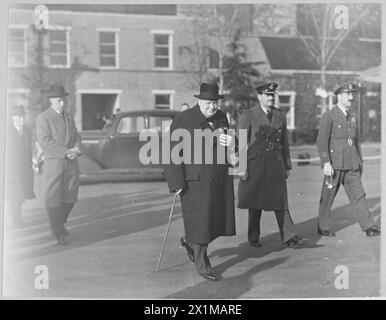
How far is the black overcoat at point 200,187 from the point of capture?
5887 mm

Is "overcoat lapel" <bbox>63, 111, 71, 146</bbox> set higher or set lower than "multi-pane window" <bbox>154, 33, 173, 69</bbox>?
lower

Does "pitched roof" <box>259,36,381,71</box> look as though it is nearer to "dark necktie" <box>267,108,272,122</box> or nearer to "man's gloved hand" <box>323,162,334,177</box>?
"man's gloved hand" <box>323,162,334,177</box>

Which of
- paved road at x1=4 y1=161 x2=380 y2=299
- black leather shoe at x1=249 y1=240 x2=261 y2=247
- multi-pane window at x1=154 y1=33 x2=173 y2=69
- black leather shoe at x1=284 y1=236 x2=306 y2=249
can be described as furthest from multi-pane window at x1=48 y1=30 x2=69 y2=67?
black leather shoe at x1=284 y1=236 x2=306 y2=249

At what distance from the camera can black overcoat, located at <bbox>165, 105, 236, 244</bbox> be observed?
5887 millimetres

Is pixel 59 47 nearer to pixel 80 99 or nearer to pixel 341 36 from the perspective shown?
pixel 80 99

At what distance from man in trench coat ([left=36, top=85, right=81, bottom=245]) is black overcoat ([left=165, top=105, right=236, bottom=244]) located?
6.10ft

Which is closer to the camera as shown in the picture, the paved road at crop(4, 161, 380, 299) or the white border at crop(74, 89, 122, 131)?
the paved road at crop(4, 161, 380, 299)

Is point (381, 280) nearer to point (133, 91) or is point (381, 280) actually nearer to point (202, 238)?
point (202, 238)

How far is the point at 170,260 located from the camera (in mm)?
6539

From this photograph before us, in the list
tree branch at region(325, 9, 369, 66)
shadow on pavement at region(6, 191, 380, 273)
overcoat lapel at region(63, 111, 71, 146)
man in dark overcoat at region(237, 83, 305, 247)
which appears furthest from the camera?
overcoat lapel at region(63, 111, 71, 146)

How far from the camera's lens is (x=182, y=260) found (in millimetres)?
6523
